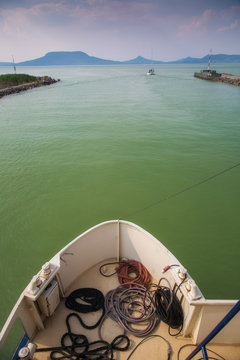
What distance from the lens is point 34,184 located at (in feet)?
30.3

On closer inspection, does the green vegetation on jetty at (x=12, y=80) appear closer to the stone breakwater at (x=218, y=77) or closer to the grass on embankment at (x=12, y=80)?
the grass on embankment at (x=12, y=80)

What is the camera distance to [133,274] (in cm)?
406

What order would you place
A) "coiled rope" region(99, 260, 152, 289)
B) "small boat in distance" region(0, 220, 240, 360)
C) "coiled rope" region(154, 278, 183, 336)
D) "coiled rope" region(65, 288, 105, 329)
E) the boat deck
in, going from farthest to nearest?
1. "coiled rope" region(99, 260, 152, 289)
2. "coiled rope" region(65, 288, 105, 329)
3. "coiled rope" region(154, 278, 183, 336)
4. the boat deck
5. "small boat in distance" region(0, 220, 240, 360)

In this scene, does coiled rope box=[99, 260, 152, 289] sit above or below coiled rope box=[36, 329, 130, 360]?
above

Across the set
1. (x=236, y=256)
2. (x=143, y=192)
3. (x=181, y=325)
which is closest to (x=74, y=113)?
(x=143, y=192)

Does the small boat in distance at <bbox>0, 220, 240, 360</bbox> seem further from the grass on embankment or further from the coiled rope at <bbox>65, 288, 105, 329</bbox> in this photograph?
the grass on embankment

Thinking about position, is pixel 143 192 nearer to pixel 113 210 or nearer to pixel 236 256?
pixel 113 210

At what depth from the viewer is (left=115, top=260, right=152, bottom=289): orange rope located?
12.5ft

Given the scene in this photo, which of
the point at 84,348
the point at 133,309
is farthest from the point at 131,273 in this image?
the point at 84,348

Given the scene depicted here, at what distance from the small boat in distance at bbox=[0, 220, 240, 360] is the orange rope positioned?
0.02m

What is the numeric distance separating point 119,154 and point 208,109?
57.0ft

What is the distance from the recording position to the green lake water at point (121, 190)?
18.9 ft

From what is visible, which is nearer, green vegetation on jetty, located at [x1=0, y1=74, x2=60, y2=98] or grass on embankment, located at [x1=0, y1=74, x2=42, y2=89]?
green vegetation on jetty, located at [x1=0, y1=74, x2=60, y2=98]

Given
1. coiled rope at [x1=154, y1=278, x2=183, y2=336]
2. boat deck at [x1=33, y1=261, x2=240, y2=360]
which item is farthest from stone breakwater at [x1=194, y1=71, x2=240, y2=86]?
boat deck at [x1=33, y1=261, x2=240, y2=360]
